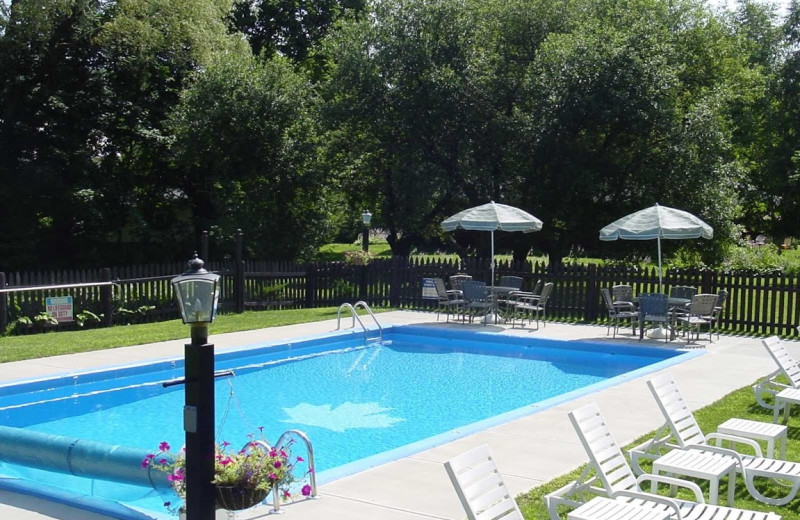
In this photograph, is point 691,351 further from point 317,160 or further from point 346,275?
point 317,160

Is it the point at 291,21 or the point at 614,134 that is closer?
the point at 614,134

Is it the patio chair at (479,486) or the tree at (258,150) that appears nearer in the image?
the patio chair at (479,486)

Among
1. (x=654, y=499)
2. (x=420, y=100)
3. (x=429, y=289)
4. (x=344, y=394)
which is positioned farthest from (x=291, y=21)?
(x=654, y=499)

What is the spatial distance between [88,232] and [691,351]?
2233 cm

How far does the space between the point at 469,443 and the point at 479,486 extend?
3423 mm

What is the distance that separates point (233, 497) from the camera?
500cm

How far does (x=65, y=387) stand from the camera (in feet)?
37.5

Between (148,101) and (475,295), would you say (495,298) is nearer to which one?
(475,295)

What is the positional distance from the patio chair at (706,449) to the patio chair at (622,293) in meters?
9.30

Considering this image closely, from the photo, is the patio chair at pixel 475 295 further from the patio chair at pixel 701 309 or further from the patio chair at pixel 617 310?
the patio chair at pixel 701 309

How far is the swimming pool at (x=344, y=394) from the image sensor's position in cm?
982

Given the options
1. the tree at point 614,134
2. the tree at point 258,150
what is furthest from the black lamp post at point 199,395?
the tree at point 258,150

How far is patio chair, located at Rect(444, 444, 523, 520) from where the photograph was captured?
4.43 m

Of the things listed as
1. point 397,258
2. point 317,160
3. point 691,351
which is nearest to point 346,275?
point 397,258
